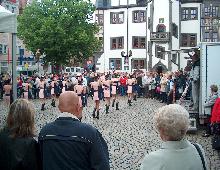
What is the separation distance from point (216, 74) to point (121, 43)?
49.9m

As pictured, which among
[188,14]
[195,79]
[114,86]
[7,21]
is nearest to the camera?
[7,21]

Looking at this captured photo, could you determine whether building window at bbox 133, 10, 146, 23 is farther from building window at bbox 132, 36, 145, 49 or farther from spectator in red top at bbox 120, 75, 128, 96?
spectator in red top at bbox 120, 75, 128, 96

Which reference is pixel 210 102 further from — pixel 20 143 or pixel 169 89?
pixel 169 89

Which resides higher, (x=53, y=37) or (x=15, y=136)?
(x=53, y=37)

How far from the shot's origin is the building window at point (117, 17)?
219 ft

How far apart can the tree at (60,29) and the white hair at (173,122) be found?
4874cm

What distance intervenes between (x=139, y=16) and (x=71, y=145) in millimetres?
61745

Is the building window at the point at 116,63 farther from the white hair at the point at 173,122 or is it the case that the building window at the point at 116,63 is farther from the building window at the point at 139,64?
the white hair at the point at 173,122

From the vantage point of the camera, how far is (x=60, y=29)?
52344 mm

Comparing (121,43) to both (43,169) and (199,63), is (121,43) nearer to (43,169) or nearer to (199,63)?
(199,63)

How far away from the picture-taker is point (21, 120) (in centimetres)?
493

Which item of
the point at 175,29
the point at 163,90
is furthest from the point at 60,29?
the point at 163,90

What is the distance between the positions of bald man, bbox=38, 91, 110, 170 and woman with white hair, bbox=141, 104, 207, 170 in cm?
68

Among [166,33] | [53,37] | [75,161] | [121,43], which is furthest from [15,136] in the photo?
[121,43]
